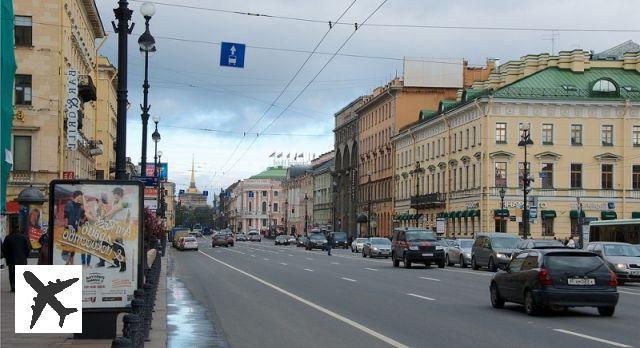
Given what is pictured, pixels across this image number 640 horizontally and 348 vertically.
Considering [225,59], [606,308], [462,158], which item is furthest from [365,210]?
[606,308]

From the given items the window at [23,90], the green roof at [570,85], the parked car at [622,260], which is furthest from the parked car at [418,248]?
the green roof at [570,85]

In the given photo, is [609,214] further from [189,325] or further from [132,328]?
[132,328]

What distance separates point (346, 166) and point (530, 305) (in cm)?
11149

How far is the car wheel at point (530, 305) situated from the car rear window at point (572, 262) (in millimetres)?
751

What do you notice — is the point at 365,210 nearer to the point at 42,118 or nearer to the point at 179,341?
the point at 42,118

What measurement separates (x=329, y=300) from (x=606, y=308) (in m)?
6.88

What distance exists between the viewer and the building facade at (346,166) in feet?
407

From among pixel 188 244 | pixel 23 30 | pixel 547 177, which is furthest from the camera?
pixel 188 244

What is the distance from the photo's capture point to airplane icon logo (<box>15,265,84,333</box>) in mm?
11531

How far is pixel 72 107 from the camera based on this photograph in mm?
48500

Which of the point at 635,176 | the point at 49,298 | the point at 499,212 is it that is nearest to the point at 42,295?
the point at 49,298

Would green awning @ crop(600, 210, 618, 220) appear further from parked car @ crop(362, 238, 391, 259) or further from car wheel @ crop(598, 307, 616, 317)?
car wheel @ crop(598, 307, 616, 317)

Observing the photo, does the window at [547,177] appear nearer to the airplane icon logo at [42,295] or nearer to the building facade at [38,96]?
the building facade at [38,96]

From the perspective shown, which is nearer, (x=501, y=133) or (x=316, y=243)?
(x=501, y=133)
